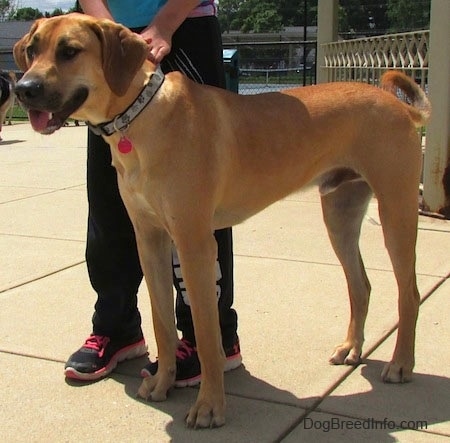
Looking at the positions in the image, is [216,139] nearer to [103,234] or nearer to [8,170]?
[103,234]

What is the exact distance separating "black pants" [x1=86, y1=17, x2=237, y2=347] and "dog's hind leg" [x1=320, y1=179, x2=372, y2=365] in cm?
56

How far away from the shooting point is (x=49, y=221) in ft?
22.2

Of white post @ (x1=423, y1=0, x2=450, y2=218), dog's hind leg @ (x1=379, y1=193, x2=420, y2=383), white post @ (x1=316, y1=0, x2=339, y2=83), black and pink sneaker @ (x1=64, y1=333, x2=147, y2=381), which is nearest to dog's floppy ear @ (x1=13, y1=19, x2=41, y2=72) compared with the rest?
black and pink sneaker @ (x1=64, y1=333, x2=147, y2=381)

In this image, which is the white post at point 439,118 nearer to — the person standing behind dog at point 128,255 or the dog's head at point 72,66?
the person standing behind dog at point 128,255

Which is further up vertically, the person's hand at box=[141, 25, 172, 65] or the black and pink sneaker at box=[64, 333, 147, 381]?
the person's hand at box=[141, 25, 172, 65]

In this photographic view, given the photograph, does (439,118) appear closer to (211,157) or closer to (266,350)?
(266,350)

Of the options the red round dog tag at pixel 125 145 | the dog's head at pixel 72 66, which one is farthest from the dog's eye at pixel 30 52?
the red round dog tag at pixel 125 145

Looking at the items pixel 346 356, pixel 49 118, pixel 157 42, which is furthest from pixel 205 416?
pixel 157 42

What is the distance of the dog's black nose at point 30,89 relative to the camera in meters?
2.67

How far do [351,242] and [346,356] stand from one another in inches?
23.3

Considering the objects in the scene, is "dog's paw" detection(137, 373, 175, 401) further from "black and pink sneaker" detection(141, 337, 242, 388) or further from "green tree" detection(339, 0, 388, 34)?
"green tree" detection(339, 0, 388, 34)

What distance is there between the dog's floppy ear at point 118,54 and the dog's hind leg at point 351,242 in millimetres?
1247

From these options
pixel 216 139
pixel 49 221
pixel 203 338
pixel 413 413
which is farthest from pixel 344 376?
pixel 49 221

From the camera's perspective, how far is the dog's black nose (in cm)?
267
